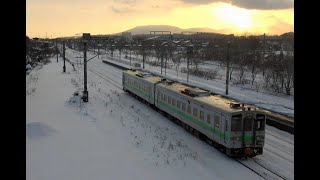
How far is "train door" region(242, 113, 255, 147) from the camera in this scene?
1698 cm

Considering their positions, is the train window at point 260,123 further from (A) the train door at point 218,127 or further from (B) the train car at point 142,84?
(B) the train car at point 142,84

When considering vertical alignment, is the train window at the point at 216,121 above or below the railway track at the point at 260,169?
above

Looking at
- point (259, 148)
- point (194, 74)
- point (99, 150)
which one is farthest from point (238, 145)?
point (194, 74)

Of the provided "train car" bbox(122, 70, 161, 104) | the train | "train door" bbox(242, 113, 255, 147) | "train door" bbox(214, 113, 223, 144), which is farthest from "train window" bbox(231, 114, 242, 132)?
"train car" bbox(122, 70, 161, 104)

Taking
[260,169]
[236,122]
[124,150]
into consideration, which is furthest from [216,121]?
[124,150]

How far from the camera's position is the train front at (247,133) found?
16.8 metres

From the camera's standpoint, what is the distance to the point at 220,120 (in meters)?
17.5

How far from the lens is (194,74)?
204 feet

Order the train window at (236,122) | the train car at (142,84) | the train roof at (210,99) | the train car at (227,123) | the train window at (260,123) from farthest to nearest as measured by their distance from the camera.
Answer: the train car at (142,84) → the train roof at (210,99) → the train window at (260,123) → the train car at (227,123) → the train window at (236,122)

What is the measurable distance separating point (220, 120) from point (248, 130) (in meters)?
1.43

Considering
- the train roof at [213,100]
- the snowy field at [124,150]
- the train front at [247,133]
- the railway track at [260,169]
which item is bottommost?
the railway track at [260,169]

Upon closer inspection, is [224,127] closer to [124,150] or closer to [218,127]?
[218,127]

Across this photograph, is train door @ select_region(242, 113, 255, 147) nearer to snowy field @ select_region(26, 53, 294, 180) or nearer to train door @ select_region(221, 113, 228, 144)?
train door @ select_region(221, 113, 228, 144)

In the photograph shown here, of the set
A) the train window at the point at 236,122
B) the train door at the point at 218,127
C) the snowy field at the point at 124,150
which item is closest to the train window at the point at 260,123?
the train window at the point at 236,122
